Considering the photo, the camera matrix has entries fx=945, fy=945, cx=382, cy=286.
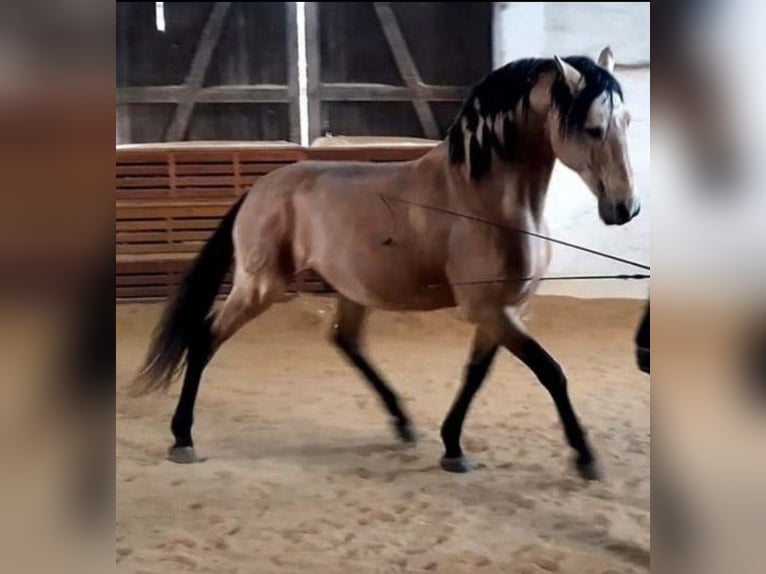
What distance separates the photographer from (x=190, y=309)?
129 cm

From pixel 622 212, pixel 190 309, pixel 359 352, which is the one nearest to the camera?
pixel 622 212

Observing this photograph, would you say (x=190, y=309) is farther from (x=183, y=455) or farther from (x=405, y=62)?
(x=405, y=62)

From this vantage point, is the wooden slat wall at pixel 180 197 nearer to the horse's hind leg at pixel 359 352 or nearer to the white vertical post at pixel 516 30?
the horse's hind leg at pixel 359 352

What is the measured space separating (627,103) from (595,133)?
0.17 feet

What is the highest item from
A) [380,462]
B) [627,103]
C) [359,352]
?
A: [627,103]

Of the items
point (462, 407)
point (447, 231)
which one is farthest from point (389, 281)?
point (462, 407)

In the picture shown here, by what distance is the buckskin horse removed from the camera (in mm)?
1097

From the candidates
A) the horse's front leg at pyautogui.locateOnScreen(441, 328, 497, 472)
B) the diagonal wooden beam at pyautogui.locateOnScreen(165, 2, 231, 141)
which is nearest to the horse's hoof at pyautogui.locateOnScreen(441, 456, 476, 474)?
the horse's front leg at pyautogui.locateOnScreen(441, 328, 497, 472)

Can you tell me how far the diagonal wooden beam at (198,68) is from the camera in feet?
5.39

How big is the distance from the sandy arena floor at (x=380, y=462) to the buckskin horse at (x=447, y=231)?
7cm

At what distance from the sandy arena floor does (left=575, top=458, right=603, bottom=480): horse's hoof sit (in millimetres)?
17

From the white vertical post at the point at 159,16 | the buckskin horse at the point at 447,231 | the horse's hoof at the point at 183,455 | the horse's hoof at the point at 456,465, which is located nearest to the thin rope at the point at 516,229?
the buckskin horse at the point at 447,231

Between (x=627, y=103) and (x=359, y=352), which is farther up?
(x=627, y=103)

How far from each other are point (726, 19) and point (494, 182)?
0.50 m
